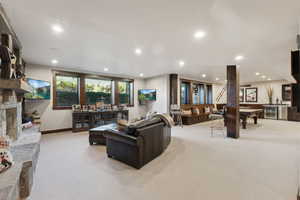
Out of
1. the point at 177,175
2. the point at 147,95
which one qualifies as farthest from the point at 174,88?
the point at 177,175

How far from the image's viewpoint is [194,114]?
7.59m

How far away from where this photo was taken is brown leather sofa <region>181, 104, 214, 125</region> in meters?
7.02

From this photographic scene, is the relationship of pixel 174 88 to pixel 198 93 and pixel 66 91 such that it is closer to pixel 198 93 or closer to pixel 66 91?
pixel 198 93

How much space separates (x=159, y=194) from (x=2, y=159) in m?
2.02

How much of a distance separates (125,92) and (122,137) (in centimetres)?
509

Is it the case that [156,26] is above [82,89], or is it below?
above

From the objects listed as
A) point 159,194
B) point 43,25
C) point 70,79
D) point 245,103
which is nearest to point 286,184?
point 159,194

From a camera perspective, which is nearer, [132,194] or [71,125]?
[132,194]

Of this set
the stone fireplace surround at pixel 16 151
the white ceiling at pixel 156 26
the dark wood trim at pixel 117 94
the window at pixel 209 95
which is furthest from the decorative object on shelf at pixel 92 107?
the window at pixel 209 95

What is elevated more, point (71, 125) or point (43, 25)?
point (43, 25)

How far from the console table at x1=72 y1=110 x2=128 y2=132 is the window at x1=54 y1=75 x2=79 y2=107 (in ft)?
2.41

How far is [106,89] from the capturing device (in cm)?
698

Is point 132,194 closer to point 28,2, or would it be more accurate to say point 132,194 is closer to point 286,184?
point 286,184

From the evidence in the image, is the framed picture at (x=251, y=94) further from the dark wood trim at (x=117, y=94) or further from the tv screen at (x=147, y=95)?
the dark wood trim at (x=117, y=94)
